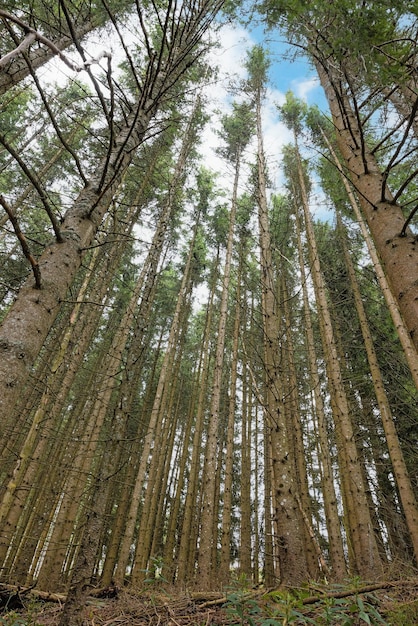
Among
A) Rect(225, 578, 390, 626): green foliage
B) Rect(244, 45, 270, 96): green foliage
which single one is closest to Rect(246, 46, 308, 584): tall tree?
Rect(225, 578, 390, 626): green foliage

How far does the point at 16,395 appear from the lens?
1.49m

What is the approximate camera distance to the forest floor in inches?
84.2

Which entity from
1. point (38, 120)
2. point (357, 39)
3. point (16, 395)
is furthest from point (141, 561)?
point (38, 120)

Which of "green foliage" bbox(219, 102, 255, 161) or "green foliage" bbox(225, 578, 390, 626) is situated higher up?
"green foliage" bbox(219, 102, 255, 161)

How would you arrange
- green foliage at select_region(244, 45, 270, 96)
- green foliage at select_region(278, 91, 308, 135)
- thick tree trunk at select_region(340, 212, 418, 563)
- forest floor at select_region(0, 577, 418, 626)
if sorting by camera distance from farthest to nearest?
green foliage at select_region(278, 91, 308, 135) < green foliage at select_region(244, 45, 270, 96) < thick tree trunk at select_region(340, 212, 418, 563) < forest floor at select_region(0, 577, 418, 626)

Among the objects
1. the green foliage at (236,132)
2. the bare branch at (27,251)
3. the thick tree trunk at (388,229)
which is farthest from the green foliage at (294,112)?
the bare branch at (27,251)

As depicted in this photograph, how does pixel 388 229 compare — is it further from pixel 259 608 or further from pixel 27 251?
pixel 259 608

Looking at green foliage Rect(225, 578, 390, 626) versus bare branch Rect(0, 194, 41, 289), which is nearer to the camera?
bare branch Rect(0, 194, 41, 289)

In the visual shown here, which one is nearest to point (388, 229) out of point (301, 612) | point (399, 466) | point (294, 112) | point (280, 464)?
point (301, 612)

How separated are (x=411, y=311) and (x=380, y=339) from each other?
984 centimetres

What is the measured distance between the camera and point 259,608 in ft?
7.18

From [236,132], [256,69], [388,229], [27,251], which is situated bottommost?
[27,251]

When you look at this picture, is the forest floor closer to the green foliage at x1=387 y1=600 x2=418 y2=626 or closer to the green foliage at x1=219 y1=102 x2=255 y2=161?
the green foliage at x1=387 y1=600 x2=418 y2=626

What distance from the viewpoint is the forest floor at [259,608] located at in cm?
214
